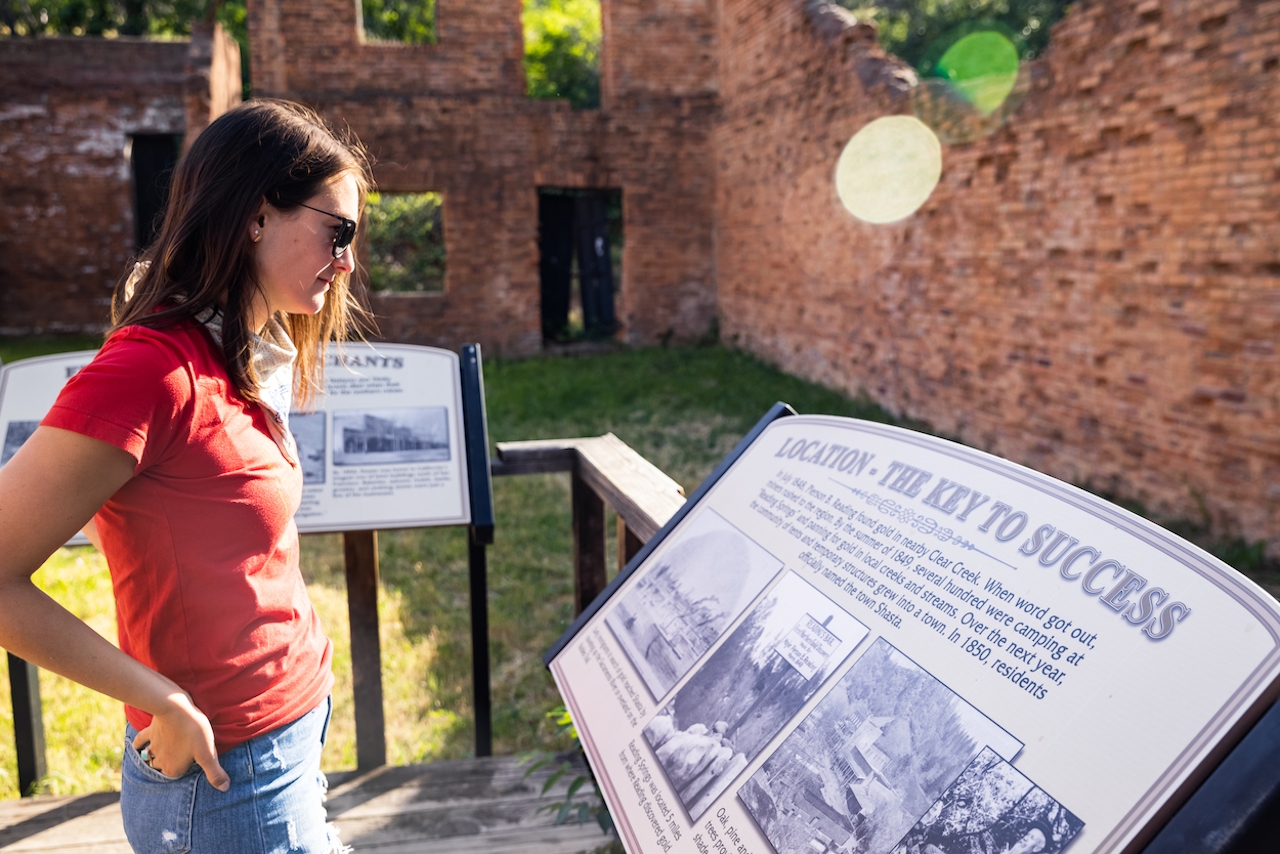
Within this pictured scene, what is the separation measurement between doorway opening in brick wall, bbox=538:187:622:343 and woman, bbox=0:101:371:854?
11.4 metres

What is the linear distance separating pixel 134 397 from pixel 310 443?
1.54m

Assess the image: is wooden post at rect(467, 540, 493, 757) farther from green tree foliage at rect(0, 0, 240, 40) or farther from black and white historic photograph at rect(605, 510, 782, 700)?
green tree foliage at rect(0, 0, 240, 40)

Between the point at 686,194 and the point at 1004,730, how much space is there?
11.8m

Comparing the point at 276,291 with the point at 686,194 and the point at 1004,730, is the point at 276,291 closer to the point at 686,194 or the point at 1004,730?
the point at 1004,730

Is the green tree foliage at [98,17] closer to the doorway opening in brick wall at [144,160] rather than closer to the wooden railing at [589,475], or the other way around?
the doorway opening in brick wall at [144,160]

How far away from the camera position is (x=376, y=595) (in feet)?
8.92

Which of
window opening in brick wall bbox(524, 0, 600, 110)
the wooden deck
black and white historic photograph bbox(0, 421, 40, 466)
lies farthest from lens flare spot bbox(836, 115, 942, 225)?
window opening in brick wall bbox(524, 0, 600, 110)

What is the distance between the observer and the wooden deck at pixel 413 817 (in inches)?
92.7

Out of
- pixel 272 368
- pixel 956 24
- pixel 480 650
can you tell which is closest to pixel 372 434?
pixel 480 650

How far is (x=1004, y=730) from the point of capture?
878mm

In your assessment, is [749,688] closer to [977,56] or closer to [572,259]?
[572,259]

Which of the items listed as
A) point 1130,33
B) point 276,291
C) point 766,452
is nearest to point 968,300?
point 1130,33

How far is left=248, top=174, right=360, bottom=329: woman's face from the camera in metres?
1.27

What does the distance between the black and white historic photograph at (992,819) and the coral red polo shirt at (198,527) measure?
86 cm
